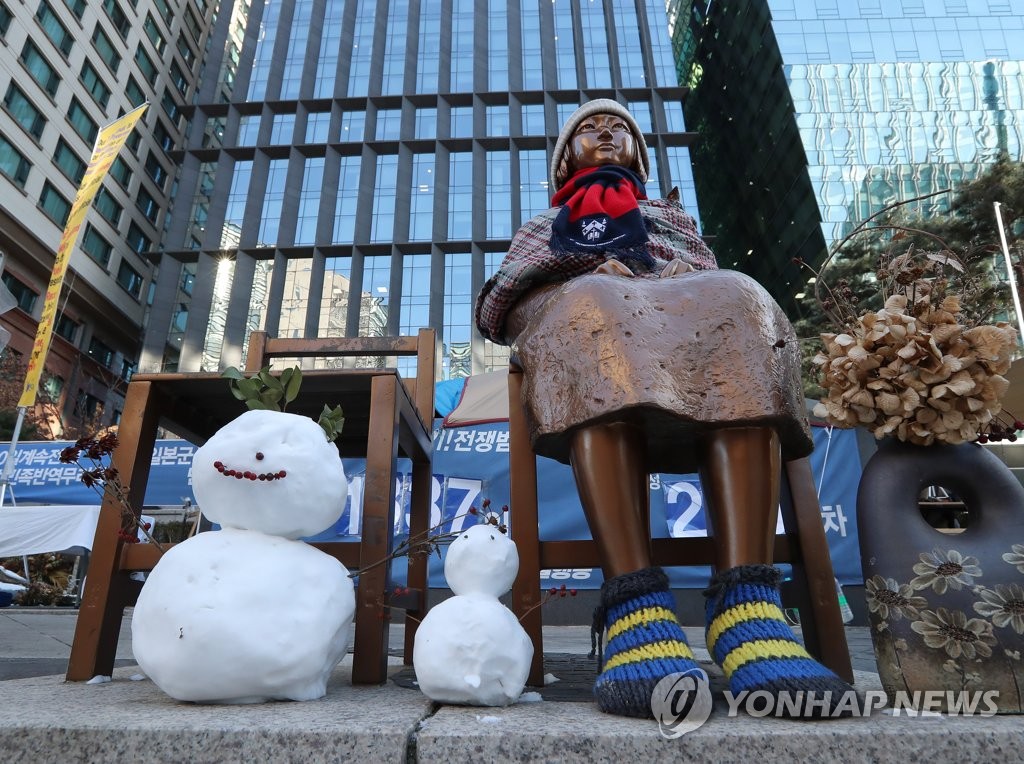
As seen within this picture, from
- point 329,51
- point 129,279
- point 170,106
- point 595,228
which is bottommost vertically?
point 595,228

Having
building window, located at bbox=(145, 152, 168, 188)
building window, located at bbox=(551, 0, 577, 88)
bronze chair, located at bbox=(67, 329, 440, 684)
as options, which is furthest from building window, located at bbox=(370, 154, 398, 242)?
bronze chair, located at bbox=(67, 329, 440, 684)

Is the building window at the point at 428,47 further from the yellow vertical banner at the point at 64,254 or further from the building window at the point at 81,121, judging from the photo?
the yellow vertical banner at the point at 64,254

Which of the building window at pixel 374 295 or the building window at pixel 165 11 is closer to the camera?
the building window at pixel 374 295

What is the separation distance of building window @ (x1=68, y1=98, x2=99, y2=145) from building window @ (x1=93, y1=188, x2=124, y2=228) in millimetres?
1381

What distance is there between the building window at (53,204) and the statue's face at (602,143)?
17.1 metres

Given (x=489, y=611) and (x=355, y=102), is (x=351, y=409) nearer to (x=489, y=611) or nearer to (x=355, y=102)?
(x=489, y=611)

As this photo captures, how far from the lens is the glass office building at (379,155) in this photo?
50.3 ft

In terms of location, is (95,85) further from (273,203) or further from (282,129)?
(273,203)

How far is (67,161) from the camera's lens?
1551 cm

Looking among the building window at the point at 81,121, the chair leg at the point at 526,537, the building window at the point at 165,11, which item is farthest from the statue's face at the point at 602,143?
the building window at the point at 165,11

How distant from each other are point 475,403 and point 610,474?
3599 millimetres

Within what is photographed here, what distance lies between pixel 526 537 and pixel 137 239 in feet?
70.5

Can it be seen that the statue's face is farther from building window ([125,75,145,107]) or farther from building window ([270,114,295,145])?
building window ([125,75,145,107])

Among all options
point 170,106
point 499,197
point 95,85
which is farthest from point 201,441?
point 170,106
